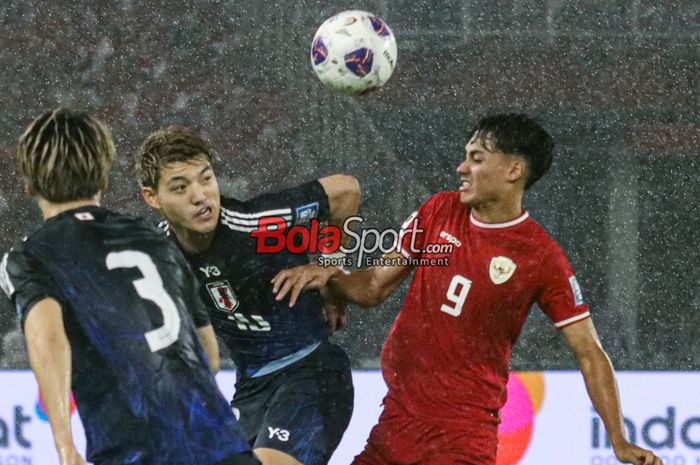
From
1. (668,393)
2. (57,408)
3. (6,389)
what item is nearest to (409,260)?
(57,408)

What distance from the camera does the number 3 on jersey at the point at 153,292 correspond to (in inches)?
101

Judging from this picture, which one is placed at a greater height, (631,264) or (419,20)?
(419,20)

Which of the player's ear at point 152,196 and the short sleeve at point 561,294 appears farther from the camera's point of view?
the player's ear at point 152,196

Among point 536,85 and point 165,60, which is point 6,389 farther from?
point 536,85

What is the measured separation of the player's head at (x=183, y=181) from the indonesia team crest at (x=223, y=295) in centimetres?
19

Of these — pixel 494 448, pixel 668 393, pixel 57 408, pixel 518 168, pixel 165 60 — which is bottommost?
pixel 668 393

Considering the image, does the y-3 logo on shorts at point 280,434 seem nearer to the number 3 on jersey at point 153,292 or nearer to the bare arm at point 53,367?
the number 3 on jersey at point 153,292

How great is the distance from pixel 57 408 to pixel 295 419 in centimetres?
136

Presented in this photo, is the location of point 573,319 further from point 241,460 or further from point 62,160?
point 62,160

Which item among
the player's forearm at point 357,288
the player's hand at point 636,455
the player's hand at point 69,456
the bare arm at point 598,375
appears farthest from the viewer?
the player's forearm at point 357,288

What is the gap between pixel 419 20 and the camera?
7.02 meters

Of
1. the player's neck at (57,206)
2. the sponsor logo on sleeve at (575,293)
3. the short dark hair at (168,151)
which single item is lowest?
the sponsor logo on sleeve at (575,293)

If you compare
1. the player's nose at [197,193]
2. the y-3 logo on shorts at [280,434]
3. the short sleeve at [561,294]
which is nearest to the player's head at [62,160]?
the player's nose at [197,193]

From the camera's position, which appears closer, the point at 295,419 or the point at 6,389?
the point at 295,419
